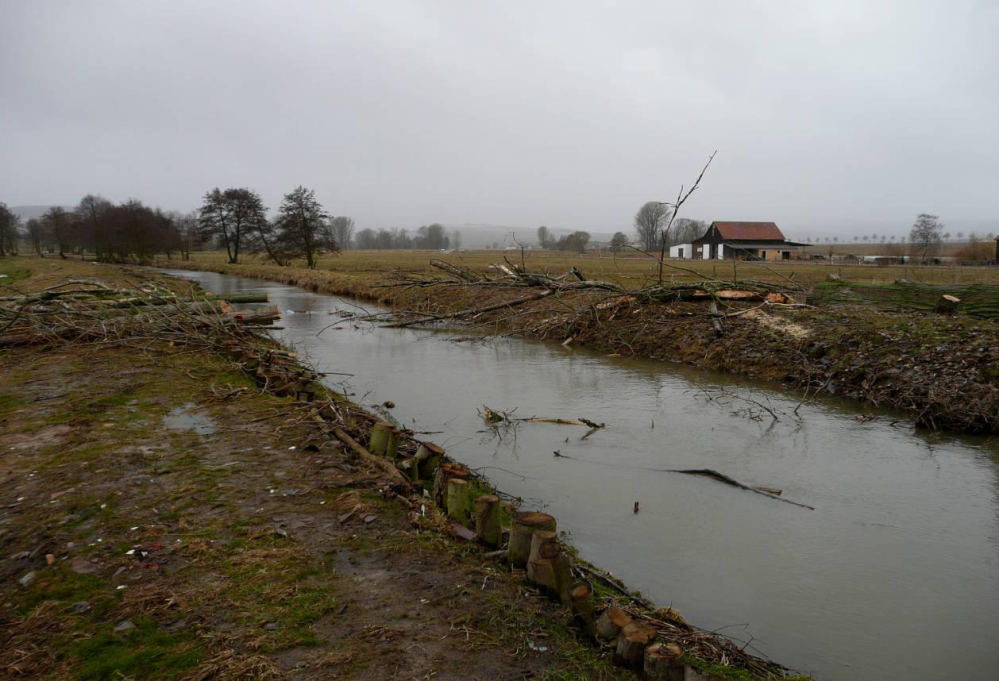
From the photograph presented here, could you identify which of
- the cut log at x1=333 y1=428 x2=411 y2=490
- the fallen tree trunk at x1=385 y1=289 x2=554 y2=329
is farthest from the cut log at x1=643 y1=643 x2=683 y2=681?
the fallen tree trunk at x1=385 y1=289 x2=554 y2=329

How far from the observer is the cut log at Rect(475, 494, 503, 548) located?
12.2ft

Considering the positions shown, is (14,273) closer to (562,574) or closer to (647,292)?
(647,292)

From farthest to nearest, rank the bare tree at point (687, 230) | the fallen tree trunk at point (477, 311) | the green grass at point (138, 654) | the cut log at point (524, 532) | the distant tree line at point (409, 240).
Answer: the distant tree line at point (409, 240) → the bare tree at point (687, 230) → the fallen tree trunk at point (477, 311) → the cut log at point (524, 532) → the green grass at point (138, 654)

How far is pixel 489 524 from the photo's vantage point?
3730 mm

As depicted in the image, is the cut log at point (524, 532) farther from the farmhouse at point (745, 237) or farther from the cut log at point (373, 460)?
the farmhouse at point (745, 237)

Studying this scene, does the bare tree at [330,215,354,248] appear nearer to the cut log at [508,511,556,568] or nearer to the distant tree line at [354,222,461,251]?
the distant tree line at [354,222,461,251]

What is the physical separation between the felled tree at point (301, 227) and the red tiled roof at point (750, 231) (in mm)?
36749

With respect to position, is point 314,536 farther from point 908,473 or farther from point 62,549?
point 908,473

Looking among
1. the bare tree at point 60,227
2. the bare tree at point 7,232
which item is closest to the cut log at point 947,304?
the bare tree at point 60,227

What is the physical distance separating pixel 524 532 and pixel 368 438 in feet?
8.54

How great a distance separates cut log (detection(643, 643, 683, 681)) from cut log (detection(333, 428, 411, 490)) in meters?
2.37

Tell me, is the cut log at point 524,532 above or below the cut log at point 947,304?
below

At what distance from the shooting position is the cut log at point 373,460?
4.55 metres

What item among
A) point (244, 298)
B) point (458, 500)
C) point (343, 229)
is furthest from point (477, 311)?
point (343, 229)
